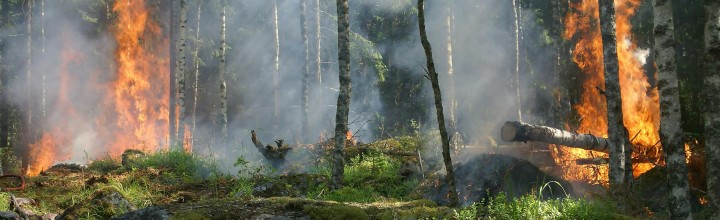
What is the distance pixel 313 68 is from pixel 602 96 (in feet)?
58.7

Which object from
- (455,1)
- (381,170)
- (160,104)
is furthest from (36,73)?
(455,1)

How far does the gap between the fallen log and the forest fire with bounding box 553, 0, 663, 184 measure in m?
0.42

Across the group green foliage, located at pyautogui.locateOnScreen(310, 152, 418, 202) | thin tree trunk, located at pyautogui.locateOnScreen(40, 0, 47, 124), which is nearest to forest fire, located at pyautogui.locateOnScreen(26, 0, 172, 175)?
thin tree trunk, located at pyautogui.locateOnScreen(40, 0, 47, 124)

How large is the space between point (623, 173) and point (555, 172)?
190cm

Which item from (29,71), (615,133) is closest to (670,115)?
(615,133)

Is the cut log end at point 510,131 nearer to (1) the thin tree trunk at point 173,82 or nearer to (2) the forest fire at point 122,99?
(1) the thin tree trunk at point 173,82

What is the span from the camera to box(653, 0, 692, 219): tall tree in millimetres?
8000

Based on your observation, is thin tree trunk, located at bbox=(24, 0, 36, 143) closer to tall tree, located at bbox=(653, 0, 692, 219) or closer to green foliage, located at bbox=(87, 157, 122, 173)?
green foliage, located at bbox=(87, 157, 122, 173)

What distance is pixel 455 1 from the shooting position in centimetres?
2888

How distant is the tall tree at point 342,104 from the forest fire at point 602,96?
17.3ft

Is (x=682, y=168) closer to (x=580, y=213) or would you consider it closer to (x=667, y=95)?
(x=667, y=95)

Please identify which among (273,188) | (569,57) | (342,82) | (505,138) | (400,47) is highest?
(400,47)

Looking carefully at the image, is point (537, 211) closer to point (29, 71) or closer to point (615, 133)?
point (615, 133)

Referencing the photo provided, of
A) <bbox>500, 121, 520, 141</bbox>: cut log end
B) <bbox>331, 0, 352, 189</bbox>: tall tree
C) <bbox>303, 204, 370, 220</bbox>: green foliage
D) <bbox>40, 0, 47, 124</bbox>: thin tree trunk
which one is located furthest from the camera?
<bbox>40, 0, 47, 124</bbox>: thin tree trunk
